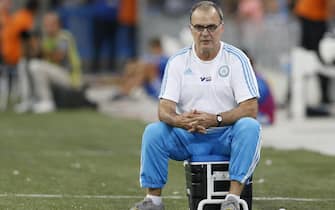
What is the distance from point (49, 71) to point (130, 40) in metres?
7.09

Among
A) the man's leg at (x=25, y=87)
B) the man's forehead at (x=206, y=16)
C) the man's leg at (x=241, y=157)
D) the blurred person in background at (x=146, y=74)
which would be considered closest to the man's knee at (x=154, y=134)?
A: the man's leg at (x=241, y=157)

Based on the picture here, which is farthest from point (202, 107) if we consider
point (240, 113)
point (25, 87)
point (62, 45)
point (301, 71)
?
point (25, 87)

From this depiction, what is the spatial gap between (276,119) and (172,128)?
1009 centimetres

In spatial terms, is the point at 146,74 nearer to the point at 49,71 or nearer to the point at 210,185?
the point at 49,71

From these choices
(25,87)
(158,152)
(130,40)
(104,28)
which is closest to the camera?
(158,152)

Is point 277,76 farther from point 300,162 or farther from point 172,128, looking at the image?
point 172,128

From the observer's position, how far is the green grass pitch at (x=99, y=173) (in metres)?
9.60

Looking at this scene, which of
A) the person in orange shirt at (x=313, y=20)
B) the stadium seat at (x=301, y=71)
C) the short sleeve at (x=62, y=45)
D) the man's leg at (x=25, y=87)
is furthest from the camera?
the man's leg at (x=25, y=87)

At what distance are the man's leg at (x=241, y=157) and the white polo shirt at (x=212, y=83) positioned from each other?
0.35m

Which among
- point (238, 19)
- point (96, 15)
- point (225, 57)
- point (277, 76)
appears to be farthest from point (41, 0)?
point (225, 57)

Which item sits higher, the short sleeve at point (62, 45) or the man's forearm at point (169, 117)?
the man's forearm at point (169, 117)

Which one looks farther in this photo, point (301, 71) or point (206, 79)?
point (301, 71)

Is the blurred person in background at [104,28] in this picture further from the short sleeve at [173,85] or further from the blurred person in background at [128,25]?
the short sleeve at [173,85]

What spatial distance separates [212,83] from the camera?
8633 millimetres
